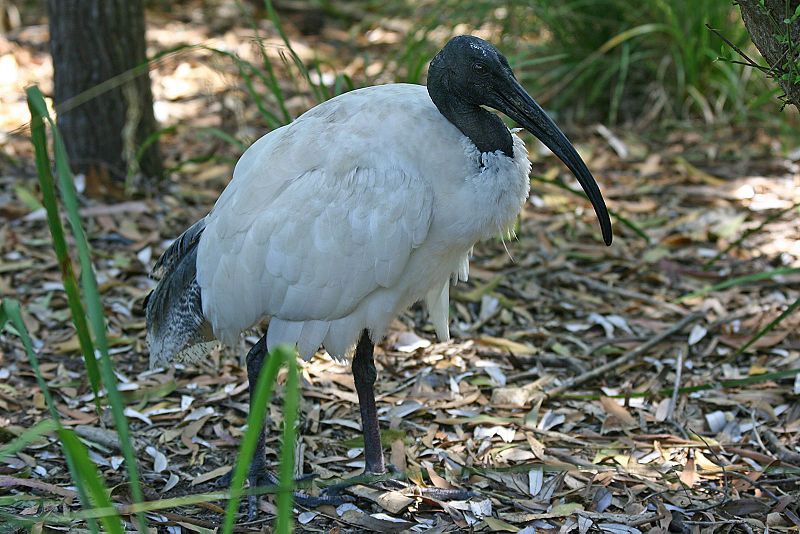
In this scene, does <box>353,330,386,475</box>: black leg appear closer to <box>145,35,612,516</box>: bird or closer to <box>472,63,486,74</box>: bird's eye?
<box>145,35,612,516</box>: bird

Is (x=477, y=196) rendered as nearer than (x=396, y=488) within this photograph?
Yes

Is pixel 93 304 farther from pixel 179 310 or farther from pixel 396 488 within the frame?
pixel 396 488

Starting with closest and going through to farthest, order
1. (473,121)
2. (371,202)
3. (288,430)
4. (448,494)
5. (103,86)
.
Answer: (288,430) < (371,202) < (473,121) < (448,494) < (103,86)

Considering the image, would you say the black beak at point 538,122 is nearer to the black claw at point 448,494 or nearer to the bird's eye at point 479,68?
the bird's eye at point 479,68

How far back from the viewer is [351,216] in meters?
3.26

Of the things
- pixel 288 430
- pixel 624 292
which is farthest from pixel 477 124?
pixel 624 292

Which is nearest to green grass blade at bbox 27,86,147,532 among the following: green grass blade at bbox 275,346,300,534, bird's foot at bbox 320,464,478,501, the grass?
the grass

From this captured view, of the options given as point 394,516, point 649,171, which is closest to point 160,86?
point 649,171

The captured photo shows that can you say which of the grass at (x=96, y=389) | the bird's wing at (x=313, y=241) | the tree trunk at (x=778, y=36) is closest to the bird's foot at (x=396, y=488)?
the bird's wing at (x=313, y=241)

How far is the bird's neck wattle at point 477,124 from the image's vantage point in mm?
3330

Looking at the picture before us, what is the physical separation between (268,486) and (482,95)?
1507mm

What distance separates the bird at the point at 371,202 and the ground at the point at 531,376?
66cm

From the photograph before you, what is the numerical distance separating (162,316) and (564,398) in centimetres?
170

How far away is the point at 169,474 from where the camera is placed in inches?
145
